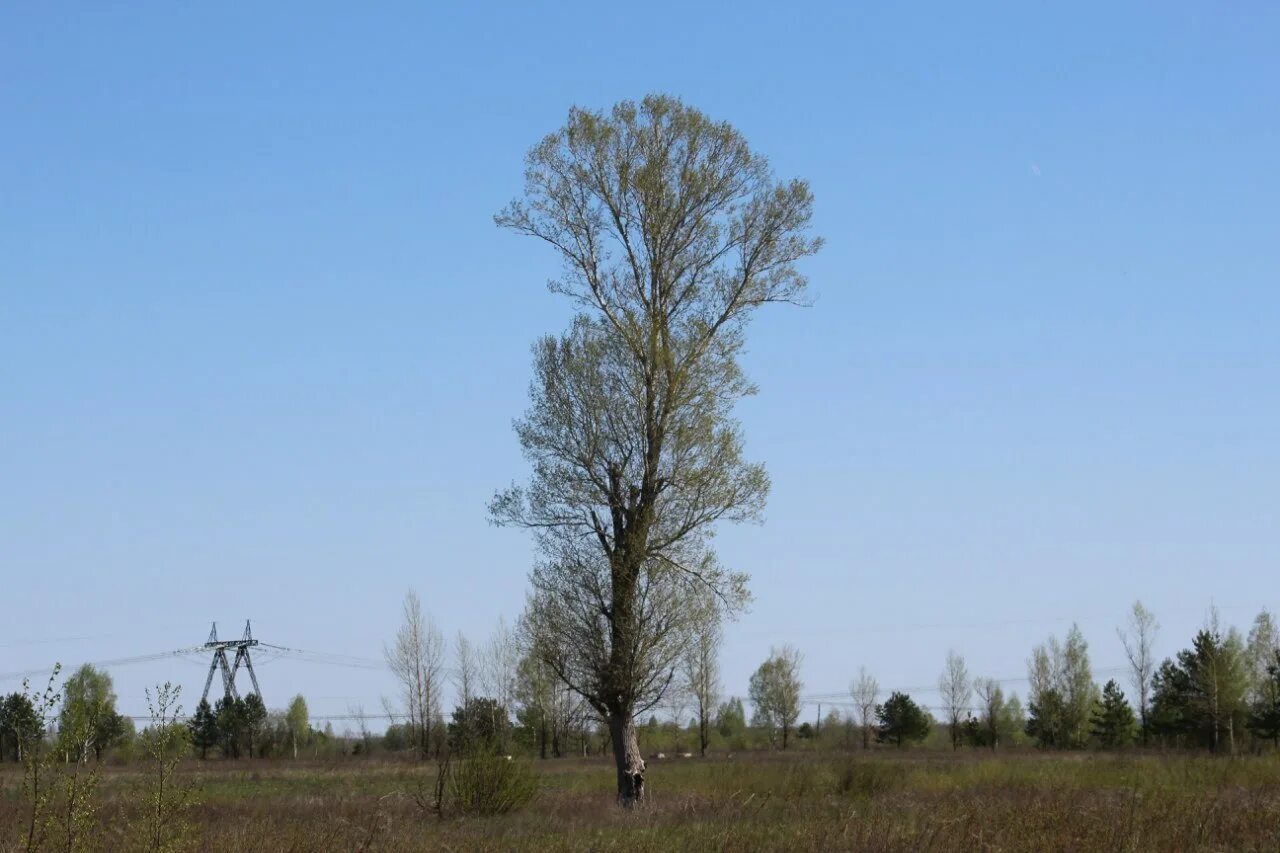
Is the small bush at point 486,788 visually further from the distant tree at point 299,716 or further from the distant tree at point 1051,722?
the distant tree at point 299,716

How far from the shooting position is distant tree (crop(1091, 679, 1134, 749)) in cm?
6292

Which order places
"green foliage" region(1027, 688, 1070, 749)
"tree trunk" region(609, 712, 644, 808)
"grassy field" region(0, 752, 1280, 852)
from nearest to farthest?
"grassy field" region(0, 752, 1280, 852)
"tree trunk" region(609, 712, 644, 808)
"green foliage" region(1027, 688, 1070, 749)

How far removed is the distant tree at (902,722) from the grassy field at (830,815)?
45580mm

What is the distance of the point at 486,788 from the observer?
19.6 m

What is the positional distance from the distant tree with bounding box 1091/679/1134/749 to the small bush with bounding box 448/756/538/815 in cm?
5077

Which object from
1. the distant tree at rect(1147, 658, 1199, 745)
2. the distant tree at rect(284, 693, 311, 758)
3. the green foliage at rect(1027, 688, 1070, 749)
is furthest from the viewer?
the distant tree at rect(284, 693, 311, 758)

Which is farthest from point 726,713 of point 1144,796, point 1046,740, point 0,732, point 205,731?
point 1144,796

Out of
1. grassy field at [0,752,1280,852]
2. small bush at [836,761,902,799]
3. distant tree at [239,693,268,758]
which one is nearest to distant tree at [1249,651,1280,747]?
grassy field at [0,752,1280,852]

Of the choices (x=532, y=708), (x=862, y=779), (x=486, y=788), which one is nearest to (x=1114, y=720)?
(x=532, y=708)

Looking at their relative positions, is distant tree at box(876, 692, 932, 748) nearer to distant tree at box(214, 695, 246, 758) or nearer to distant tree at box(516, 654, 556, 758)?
distant tree at box(516, 654, 556, 758)

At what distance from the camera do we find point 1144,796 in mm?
16375

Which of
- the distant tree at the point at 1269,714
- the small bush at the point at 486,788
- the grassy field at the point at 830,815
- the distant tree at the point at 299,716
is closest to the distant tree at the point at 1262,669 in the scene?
the distant tree at the point at 1269,714

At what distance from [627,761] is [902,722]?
181 ft

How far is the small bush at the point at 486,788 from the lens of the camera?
19547mm
